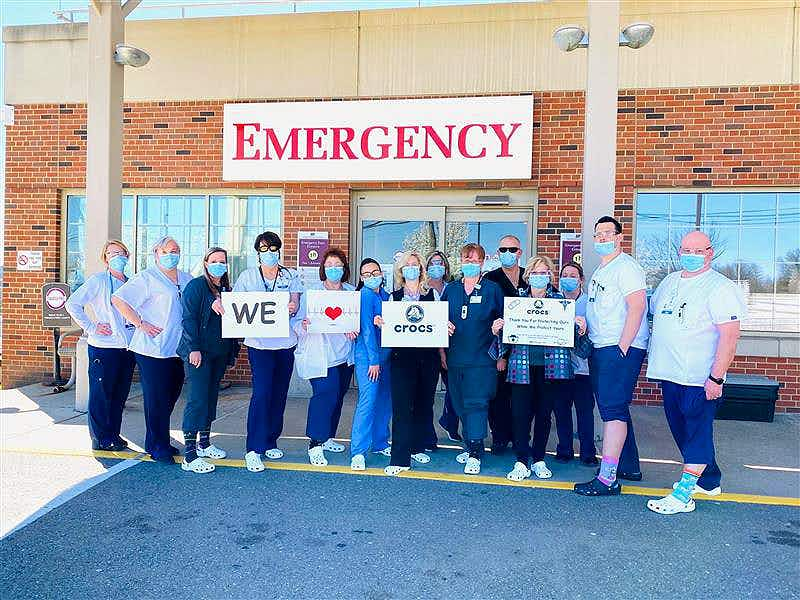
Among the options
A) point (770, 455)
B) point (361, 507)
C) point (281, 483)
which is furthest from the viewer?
point (770, 455)

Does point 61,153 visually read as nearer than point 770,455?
No

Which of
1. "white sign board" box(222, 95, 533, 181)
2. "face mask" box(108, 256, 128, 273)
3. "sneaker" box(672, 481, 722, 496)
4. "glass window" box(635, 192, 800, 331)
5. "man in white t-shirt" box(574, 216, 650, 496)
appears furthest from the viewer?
"white sign board" box(222, 95, 533, 181)

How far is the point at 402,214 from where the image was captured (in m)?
9.06

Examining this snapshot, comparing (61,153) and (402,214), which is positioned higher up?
(61,153)

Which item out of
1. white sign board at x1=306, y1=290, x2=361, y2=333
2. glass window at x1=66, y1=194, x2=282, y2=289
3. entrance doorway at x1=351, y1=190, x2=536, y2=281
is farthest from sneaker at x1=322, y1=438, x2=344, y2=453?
glass window at x1=66, y1=194, x2=282, y2=289

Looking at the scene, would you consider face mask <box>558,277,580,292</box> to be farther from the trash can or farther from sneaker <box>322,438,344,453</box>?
the trash can

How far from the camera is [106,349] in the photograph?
568 centimetres

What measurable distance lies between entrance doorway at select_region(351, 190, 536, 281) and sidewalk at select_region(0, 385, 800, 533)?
2.39 m

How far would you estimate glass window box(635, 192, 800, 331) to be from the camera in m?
8.25

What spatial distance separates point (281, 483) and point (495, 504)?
1.68 meters

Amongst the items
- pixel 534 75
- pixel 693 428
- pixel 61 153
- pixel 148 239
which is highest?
pixel 534 75

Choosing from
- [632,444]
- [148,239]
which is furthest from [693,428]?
[148,239]

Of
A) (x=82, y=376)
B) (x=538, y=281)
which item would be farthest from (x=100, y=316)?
(x=538, y=281)

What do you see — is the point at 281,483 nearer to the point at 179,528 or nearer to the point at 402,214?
the point at 179,528
